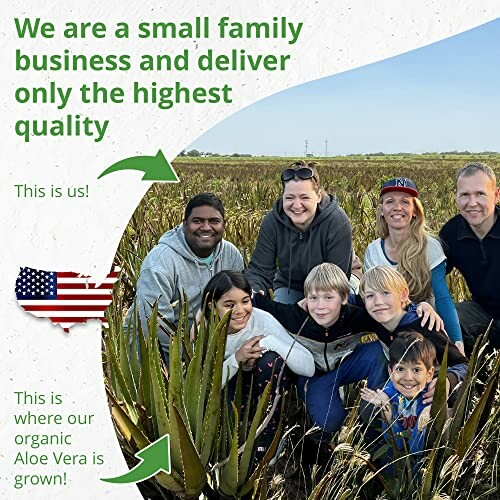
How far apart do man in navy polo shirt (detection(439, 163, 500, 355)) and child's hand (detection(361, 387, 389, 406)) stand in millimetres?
1229

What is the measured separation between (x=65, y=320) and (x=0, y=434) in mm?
505

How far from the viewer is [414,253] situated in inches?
131

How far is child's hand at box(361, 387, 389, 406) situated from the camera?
2.55 meters

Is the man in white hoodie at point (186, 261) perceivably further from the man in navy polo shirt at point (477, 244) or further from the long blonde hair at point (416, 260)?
the man in navy polo shirt at point (477, 244)

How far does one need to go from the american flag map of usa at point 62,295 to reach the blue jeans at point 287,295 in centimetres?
177

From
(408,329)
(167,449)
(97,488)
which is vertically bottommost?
(97,488)

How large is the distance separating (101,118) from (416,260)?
184 centimetres

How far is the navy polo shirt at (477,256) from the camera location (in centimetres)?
363

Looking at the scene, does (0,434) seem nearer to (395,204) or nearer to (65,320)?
(65,320)

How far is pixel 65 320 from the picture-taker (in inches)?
89.7

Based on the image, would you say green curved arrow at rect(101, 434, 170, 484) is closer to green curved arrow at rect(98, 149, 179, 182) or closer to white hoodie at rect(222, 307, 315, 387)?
white hoodie at rect(222, 307, 315, 387)

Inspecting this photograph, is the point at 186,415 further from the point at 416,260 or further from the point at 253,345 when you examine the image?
the point at 416,260

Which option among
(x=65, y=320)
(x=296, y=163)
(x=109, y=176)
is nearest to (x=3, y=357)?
(x=65, y=320)

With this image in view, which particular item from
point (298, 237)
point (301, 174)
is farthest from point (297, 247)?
point (301, 174)
